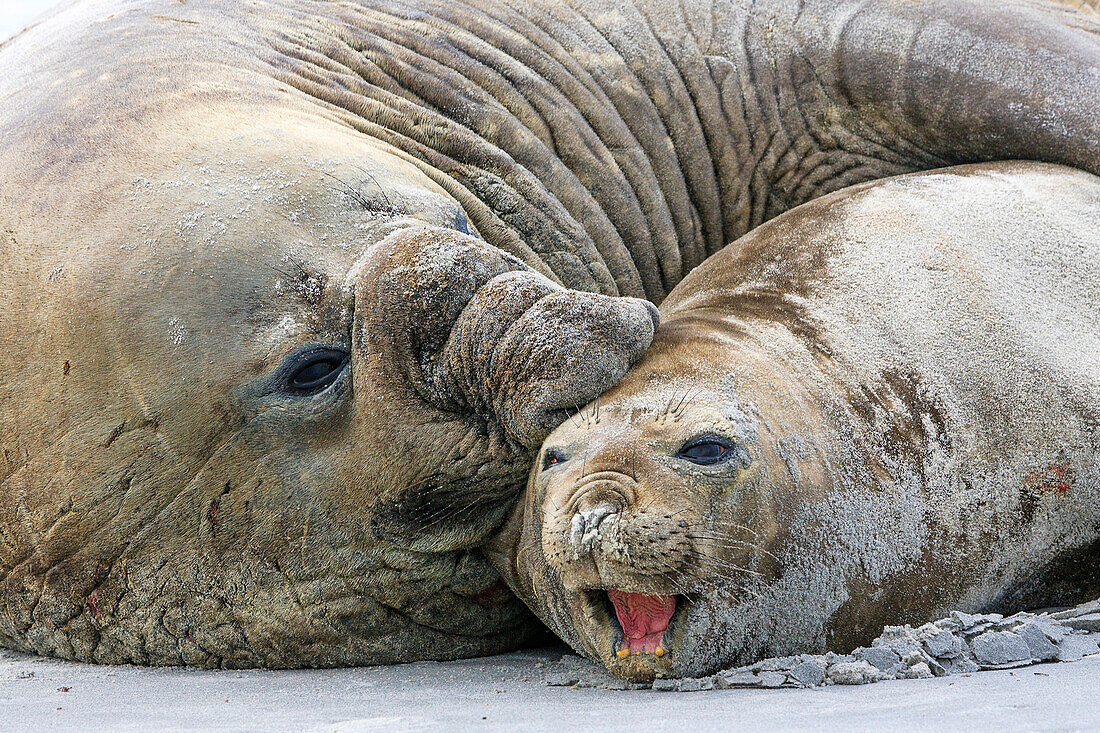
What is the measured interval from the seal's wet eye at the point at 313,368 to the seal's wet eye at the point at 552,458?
0.72 meters

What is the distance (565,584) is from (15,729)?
145 centimetres

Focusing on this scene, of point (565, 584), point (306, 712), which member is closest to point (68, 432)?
point (306, 712)

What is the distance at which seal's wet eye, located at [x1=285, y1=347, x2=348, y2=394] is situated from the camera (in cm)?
393

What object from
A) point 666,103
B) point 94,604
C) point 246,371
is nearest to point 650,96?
point 666,103

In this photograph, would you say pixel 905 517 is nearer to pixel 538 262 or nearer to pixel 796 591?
pixel 796 591

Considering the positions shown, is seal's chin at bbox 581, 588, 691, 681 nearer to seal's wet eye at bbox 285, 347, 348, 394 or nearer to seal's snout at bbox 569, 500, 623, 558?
seal's snout at bbox 569, 500, 623, 558

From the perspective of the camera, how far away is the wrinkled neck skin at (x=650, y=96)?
16.8ft

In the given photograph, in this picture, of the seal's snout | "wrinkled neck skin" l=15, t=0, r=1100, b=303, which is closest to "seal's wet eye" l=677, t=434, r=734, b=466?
the seal's snout

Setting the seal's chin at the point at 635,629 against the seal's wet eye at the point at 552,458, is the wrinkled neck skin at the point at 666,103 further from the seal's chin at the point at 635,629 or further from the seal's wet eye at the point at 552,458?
the seal's chin at the point at 635,629

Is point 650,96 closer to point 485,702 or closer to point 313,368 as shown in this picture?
point 313,368

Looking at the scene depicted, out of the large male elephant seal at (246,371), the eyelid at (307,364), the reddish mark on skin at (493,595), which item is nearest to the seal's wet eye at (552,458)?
the large male elephant seal at (246,371)

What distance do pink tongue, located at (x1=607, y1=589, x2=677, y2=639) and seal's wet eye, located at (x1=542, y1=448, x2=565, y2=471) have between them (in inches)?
16.3

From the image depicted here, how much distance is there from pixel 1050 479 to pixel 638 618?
4.81 ft

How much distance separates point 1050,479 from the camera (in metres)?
4.04
